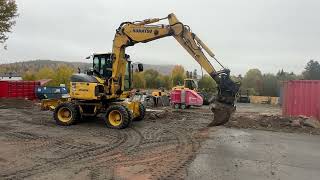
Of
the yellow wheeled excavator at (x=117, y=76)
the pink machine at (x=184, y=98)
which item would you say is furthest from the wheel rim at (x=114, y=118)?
the pink machine at (x=184, y=98)

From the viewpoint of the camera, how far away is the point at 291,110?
63.9ft

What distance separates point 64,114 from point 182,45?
5192mm

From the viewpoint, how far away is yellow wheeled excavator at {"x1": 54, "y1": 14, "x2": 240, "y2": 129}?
15.8 meters

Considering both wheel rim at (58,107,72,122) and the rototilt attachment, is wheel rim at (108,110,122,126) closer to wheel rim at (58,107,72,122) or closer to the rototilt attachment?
wheel rim at (58,107,72,122)

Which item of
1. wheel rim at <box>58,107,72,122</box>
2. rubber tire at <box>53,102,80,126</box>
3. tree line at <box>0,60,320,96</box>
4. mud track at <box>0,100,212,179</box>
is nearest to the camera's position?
mud track at <box>0,100,212,179</box>

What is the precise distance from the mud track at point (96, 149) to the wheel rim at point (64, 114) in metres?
0.52

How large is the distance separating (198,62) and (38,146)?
252 inches

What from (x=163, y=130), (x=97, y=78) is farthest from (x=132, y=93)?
(x=163, y=130)

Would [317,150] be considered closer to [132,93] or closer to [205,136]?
[205,136]

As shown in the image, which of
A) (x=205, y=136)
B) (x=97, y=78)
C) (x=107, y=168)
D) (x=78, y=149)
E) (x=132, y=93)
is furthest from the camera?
(x=132, y=93)

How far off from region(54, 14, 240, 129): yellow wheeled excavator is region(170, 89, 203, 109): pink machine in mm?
10392

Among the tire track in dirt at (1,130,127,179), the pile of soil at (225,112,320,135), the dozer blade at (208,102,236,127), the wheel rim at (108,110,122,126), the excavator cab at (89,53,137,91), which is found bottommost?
the tire track in dirt at (1,130,127,179)

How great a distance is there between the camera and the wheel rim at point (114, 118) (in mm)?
15992

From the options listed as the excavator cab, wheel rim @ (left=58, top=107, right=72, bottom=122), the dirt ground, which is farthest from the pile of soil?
wheel rim @ (left=58, top=107, right=72, bottom=122)
